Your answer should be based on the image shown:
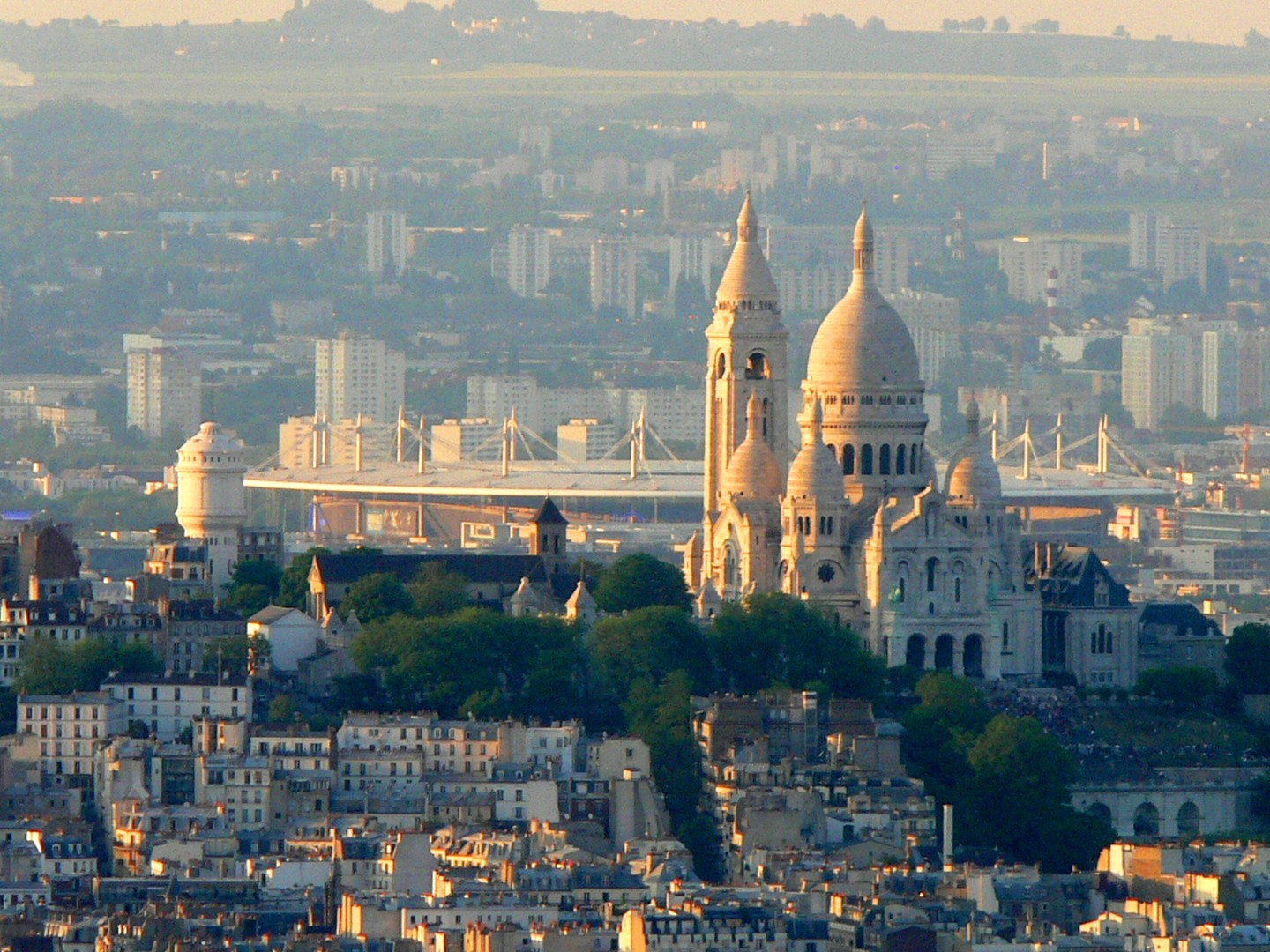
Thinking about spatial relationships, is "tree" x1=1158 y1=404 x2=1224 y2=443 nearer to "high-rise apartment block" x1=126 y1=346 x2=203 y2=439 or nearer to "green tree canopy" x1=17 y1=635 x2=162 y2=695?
"high-rise apartment block" x1=126 y1=346 x2=203 y2=439

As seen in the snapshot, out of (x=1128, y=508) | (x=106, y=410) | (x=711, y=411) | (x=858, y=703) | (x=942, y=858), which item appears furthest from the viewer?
(x=106, y=410)

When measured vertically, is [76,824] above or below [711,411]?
below

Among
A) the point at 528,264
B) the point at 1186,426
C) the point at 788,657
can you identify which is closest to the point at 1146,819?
the point at 788,657

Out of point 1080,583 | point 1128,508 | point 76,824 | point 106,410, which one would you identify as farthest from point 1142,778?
point 106,410

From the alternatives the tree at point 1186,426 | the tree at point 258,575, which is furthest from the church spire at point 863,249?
the tree at point 1186,426

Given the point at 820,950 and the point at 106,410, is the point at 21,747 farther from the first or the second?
the point at 106,410

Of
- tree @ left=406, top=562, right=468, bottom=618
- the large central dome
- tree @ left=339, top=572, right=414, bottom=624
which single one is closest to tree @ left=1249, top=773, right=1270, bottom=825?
tree @ left=406, top=562, right=468, bottom=618

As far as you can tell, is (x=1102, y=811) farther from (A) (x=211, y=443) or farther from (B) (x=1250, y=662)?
(A) (x=211, y=443)
